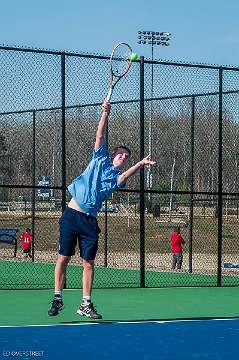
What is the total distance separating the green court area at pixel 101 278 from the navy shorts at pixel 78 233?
5.25m

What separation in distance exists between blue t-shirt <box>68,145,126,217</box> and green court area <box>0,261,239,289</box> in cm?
537

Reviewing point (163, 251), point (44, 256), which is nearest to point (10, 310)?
point (44, 256)

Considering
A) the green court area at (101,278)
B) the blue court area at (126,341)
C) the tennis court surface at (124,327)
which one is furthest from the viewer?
the green court area at (101,278)

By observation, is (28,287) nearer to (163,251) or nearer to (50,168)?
(50,168)

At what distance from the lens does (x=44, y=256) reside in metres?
27.2

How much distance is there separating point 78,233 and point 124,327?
1180 mm

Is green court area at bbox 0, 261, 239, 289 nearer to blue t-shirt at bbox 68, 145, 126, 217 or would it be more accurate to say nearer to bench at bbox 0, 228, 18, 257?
bench at bbox 0, 228, 18, 257

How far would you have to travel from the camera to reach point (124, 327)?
10.4 m

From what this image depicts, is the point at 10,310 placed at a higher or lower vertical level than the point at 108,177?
lower

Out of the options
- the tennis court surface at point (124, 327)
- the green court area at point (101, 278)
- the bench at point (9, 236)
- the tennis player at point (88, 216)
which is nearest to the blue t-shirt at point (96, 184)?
the tennis player at point (88, 216)

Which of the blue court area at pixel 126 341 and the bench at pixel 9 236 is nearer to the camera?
the blue court area at pixel 126 341

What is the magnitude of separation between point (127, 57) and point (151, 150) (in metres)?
9.98

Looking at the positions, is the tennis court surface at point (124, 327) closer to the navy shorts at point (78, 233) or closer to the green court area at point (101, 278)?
the navy shorts at point (78, 233)

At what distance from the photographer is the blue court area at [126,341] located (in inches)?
330
